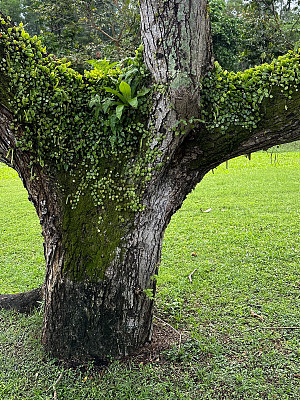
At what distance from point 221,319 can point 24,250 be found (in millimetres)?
3924

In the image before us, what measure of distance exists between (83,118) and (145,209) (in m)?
0.90

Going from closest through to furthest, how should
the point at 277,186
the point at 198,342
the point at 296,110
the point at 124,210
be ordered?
the point at 296,110 → the point at 124,210 → the point at 198,342 → the point at 277,186

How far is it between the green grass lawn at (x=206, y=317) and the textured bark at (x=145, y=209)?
0.29 metres

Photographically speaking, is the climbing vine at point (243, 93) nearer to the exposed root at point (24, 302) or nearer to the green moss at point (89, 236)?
the green moss at point (89, 236)

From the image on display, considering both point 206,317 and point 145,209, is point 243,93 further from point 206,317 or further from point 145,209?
point 206,317

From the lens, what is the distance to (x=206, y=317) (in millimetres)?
4129

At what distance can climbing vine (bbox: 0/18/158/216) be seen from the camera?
2801 mm

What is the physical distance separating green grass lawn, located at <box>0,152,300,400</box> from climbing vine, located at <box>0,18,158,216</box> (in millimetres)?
1477

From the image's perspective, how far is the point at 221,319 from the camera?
408 cm

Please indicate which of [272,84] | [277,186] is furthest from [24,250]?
Answer: [277,186]

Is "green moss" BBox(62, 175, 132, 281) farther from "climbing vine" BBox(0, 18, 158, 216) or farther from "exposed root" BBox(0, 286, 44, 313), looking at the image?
"exposed root" BBox(0, 286, 44, 313)

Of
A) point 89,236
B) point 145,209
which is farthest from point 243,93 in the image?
point 89,236

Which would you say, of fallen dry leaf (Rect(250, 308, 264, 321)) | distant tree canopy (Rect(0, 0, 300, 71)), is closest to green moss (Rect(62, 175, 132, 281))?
fallen dry leaf (Rect(250, 308, 264, 321))

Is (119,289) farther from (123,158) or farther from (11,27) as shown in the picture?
(11,27)
